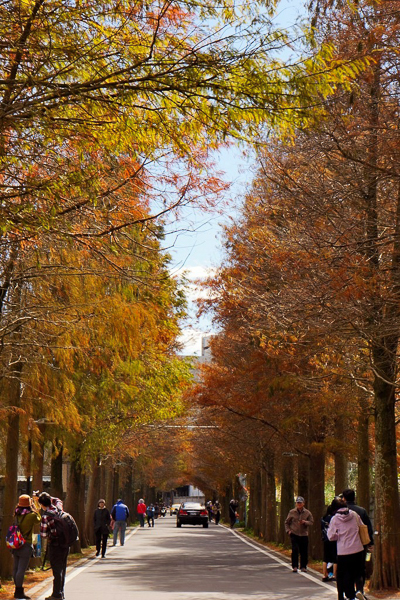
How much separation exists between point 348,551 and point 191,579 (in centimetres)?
664

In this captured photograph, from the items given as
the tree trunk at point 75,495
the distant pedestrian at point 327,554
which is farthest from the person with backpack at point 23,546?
the tree trunk at point 75,495

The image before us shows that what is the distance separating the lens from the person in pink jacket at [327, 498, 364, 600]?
13281mm

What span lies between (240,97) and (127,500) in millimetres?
64430

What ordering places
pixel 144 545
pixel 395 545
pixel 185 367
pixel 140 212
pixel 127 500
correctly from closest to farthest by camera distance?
pixel 140 212 < pixel 395 545 < pixel 185 367 < pixel 144 545 < pixel 127 500

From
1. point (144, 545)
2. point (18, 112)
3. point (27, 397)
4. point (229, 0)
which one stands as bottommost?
point (144, 545)

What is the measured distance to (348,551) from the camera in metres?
13.3

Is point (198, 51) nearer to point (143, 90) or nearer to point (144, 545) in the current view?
point (143, 90)

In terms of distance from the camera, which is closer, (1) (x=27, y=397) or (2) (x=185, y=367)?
(1) (x=27, y=397)

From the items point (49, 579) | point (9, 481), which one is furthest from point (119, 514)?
point (9, 481)

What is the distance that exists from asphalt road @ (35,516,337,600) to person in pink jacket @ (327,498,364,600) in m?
1.92

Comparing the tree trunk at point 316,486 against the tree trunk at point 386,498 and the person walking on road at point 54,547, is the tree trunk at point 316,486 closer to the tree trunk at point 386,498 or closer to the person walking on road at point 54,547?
the tree trunk at point 386,498

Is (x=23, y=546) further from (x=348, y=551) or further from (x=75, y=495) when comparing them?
(x=75, y=495)

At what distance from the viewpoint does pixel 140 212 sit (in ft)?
37.7

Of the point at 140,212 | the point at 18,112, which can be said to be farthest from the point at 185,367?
the point at 18,112
